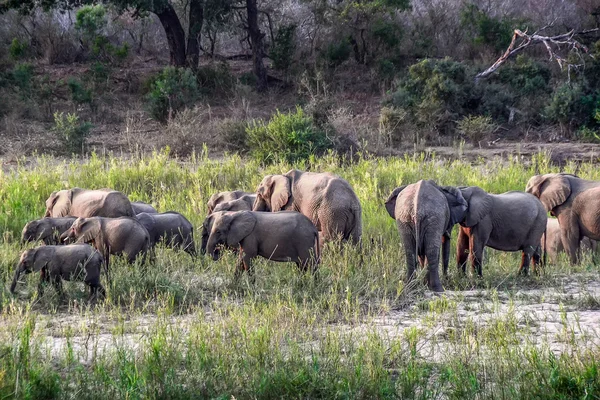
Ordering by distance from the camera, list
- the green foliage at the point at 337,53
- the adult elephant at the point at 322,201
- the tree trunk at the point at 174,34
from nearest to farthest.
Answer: the adult elephant at the point at 322,201, the tree trunk at the point at 174,34, the green foliage at the point at 337,53

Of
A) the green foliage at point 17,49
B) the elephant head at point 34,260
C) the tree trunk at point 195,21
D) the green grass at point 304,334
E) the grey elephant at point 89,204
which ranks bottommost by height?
the green grass at point 304,334

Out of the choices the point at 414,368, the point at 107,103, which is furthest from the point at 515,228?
the point at 107,103

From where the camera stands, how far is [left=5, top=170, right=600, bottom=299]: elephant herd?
27.5 ft

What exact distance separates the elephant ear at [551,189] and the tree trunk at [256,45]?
1708cm

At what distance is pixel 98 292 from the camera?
26.9ft

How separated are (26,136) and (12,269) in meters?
12.2

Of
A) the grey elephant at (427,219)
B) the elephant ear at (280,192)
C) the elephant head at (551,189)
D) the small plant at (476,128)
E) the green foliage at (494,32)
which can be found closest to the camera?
the grey elephant at (427,219)

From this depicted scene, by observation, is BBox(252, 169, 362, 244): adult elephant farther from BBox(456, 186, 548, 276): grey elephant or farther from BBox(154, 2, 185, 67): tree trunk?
BBox(154, 2, 185, 67): tree trunk

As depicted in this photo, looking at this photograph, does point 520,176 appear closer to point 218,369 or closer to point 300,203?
point 300,203

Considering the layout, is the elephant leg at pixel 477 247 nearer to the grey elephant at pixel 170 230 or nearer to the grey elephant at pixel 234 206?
the grey elephant at pixel 234 206

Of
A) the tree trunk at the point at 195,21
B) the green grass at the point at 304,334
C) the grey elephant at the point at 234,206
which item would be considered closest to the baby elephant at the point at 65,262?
the green grass at the point at 304,334

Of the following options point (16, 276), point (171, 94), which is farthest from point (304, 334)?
point (171, 94)

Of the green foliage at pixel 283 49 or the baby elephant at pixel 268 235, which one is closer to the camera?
the baby elephant at pixel 268 235

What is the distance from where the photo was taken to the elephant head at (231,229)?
8484 millimetres
